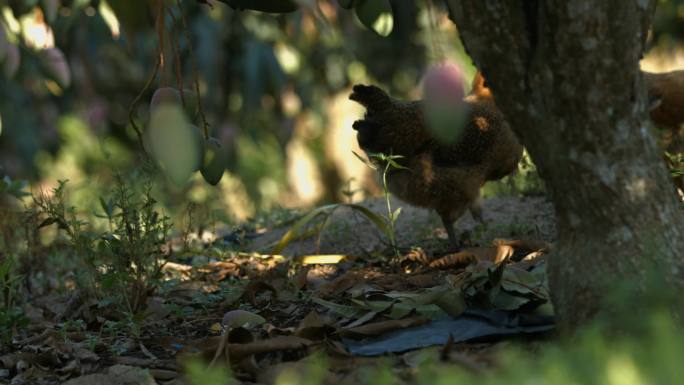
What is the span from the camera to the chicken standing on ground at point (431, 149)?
151 inches

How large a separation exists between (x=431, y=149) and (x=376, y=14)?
1546 millimetres

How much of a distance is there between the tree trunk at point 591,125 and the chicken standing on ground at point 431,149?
1.73 meters

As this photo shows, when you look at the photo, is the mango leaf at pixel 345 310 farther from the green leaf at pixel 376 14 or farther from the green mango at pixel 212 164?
the green leaf at pixel 376 14

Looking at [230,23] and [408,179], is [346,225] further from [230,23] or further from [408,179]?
[230,23]

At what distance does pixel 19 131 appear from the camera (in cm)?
813

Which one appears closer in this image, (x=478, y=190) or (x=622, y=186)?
(x=622, y=186)

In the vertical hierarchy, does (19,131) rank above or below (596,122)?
above

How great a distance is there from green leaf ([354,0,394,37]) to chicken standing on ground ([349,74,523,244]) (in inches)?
55.9

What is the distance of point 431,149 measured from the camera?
12.7ft

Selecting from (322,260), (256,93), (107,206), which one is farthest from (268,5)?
(256,93)

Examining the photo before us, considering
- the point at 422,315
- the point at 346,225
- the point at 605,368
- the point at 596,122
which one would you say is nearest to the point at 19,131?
the point at 346,225

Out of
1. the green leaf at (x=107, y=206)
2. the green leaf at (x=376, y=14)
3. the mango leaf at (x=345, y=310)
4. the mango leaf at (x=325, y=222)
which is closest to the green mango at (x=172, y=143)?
the green leaf at (x=376, y=14)

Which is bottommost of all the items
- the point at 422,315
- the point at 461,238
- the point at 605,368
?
the point at 605,368

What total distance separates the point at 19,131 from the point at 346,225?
4.67m
